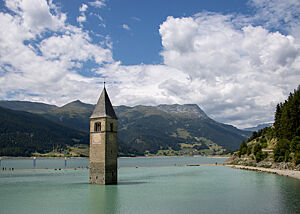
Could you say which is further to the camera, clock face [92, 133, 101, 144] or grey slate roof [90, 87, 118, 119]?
grey slate roof [90, 87, 118, 119]

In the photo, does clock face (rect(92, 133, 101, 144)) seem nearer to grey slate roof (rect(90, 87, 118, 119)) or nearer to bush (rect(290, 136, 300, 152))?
grey slate roof (rect(90, 87, 118, 119))

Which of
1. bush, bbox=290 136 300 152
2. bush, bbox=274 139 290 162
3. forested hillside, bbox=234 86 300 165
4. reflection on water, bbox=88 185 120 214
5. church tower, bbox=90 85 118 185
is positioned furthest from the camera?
bush, bbox=274 139 290 162

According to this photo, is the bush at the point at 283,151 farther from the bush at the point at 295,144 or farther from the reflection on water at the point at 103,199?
the reflection on water at the point at 103,199

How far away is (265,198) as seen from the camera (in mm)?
42594

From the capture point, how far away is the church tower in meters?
55.2

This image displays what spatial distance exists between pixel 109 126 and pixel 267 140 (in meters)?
83.9

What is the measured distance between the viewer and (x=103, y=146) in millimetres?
55375

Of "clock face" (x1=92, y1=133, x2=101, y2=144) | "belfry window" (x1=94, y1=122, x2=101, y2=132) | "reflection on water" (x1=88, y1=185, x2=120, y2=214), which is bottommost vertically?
"reflection on water" (x1=88, y1=185, x2=120, y2=214)

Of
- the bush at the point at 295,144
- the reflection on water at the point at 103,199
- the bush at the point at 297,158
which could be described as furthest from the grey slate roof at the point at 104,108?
the bush at the point at 295,144

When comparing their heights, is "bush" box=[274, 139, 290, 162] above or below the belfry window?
below

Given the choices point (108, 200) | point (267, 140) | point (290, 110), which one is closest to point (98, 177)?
point (108, 200)

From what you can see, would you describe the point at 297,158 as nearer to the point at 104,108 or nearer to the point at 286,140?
the point at 286,140

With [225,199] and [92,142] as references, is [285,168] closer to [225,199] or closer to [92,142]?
[225,199]

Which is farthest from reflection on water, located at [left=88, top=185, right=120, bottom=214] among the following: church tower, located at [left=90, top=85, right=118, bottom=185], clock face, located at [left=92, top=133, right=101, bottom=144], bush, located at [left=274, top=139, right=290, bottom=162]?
bush, located at [left=274, top=139, right=290, bottom=162]
